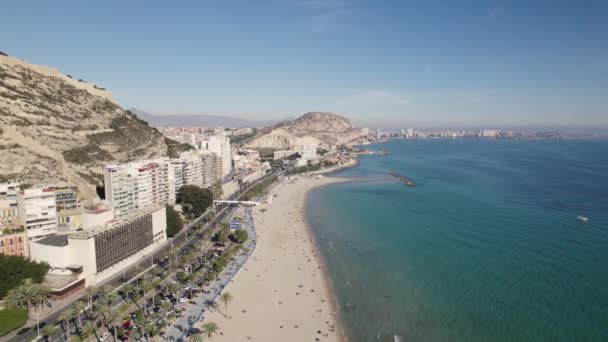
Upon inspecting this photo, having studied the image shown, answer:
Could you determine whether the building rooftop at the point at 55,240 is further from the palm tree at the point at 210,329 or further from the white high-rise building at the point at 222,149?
the white high-rise building at the point at 222,149

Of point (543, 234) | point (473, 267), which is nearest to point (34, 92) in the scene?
point (473, 267)

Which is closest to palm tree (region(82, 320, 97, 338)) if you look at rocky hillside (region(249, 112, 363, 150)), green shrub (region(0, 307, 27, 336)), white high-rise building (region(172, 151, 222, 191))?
green shrub (region(0, 307, 27, 336))

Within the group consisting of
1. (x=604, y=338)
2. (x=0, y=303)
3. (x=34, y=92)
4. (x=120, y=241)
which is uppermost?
(x=34, y=92)

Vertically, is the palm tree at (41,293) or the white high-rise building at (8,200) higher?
the white high-rise building at (8,200)

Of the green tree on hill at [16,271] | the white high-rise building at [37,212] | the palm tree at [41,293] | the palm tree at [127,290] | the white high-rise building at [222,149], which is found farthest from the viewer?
the white high-rise building at [222,149]

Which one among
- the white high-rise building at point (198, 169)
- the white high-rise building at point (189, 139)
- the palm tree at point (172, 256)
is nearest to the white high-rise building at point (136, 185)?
Result: the white high-rise building at point (198, 169)

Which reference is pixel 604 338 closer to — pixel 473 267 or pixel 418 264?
pixel 473 267
